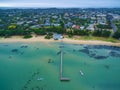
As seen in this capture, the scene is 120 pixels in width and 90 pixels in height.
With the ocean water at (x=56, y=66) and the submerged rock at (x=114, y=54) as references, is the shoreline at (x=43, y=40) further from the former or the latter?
the submerged rock at (x=114, y=54)

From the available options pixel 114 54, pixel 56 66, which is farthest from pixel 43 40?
pixel 114 54

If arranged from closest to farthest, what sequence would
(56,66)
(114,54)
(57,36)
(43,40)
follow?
(56,66) → (114,54) → (43,40) → (57,36)

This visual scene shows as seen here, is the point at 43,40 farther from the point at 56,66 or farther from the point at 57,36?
the point at 56,66

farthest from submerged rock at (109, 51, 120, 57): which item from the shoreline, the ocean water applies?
the shoreline

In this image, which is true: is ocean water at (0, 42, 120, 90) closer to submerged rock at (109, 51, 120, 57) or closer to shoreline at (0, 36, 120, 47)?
submerged rock at (109, 51, 120, 57)

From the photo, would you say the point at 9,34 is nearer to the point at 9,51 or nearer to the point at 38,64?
the point at 9,51

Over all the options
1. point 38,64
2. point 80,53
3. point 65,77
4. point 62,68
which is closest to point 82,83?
point 65,77

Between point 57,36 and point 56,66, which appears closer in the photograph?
point 56,66

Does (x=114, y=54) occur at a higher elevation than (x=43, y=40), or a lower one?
lower

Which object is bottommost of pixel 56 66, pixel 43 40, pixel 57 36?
pixel 56 66

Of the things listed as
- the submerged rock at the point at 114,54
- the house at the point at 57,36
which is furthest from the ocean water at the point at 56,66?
the house at the point at 57,36
